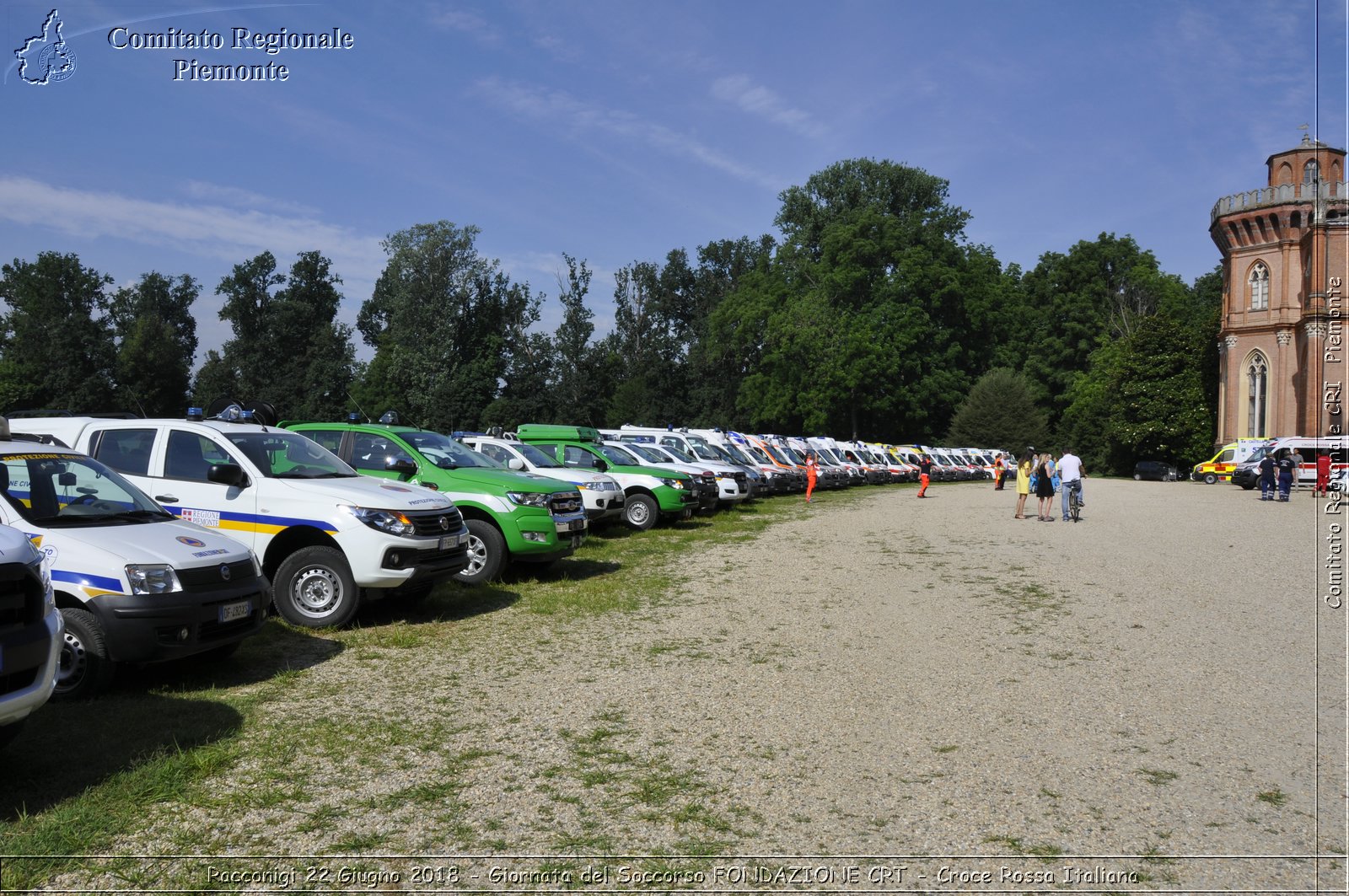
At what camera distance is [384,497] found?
8.88 metres

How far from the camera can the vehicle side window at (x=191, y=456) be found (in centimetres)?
895

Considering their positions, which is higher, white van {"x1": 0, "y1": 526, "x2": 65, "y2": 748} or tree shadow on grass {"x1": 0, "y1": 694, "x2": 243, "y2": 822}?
white van {"x1": 0, "y1": 526, "x2": 65, "y2": 748}

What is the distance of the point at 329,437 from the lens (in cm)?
1143

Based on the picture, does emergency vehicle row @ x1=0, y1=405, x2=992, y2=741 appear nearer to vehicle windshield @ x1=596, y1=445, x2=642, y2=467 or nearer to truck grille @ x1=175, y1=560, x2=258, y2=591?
truck grille @ x1=175, y1=560, x2=258, y2=591

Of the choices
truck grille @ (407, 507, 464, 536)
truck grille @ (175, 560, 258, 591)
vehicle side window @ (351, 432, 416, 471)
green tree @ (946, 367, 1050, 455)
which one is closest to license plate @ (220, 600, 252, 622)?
truck grille @ (175, 560, 258, 591)

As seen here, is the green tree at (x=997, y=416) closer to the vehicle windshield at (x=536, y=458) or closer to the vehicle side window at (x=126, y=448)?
the vehicle windshield at (x=536, y=458)

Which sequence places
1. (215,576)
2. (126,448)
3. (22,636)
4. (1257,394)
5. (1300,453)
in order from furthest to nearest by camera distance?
(1257,394)
(1300,453)
(126,448)
(215,576)
(22,636)

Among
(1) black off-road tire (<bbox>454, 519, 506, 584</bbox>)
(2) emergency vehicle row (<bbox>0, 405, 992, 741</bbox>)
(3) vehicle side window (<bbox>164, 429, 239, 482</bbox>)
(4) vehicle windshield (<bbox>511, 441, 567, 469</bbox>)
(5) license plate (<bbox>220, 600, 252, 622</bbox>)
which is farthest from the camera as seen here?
(4) vehicle windshield (<bbox>511, 441, 567, 469</bbox>)

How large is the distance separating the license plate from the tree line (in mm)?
51632

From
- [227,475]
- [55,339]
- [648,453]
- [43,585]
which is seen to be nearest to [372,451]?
[227,475]

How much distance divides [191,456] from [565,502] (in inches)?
172

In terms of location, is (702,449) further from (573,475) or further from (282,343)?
Result: (282,343)

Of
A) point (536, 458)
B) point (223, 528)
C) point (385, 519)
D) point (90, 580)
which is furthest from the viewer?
point (536, 458)

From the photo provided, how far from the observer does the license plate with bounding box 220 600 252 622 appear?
651 cm
